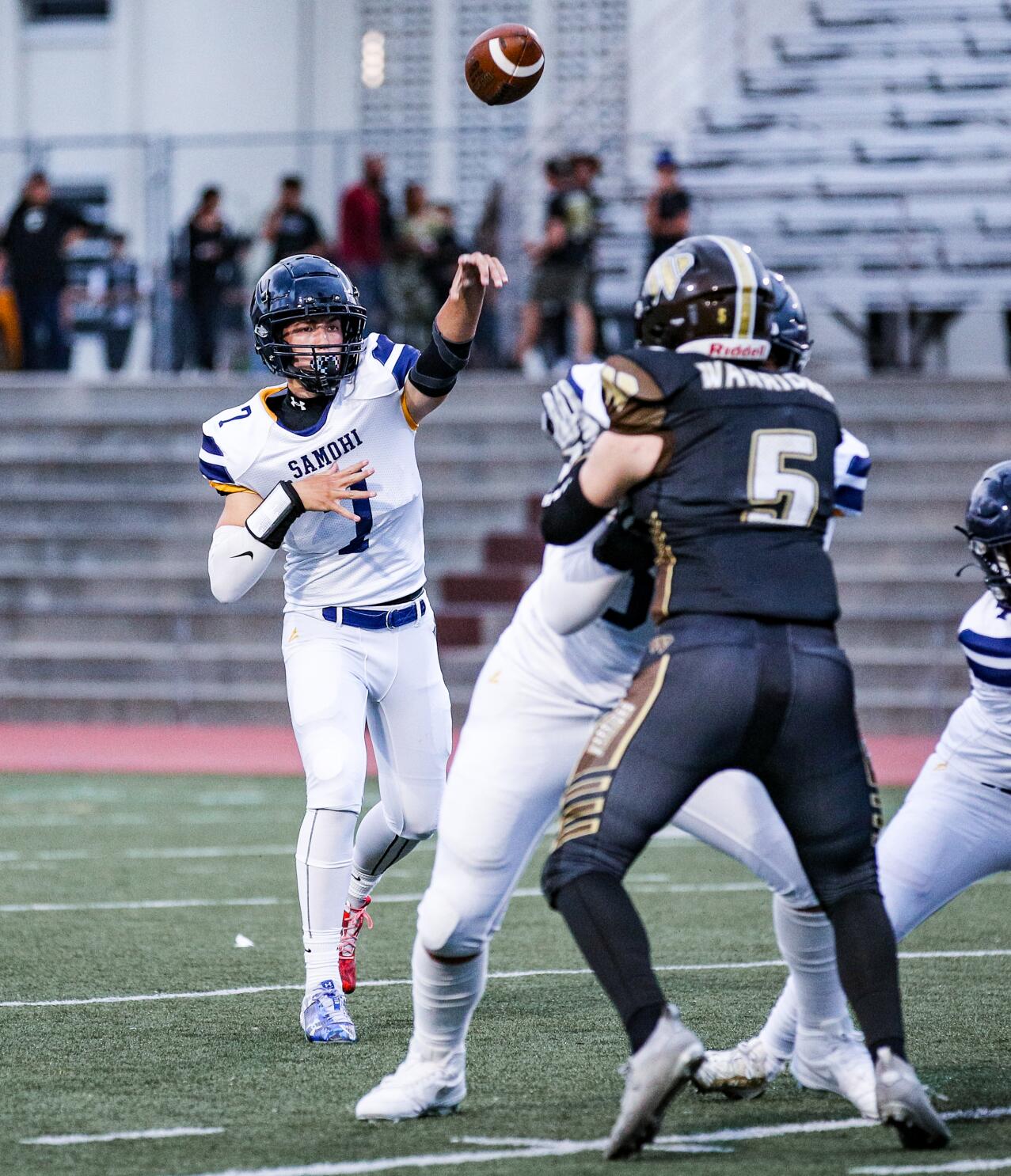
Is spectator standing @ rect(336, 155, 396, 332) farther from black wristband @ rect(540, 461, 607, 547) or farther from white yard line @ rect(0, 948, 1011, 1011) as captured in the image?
black wristband @ rect(540, 461, 607, 547)

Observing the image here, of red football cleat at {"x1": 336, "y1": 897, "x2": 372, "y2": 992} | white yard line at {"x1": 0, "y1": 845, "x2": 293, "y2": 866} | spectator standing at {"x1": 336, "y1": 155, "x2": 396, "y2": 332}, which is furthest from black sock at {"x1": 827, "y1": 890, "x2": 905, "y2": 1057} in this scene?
spectator standing at {"x1": 336, "y1": 155, "x2": 396, "y2": 332}

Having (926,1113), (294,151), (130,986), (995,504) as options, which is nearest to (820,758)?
(926,1113)

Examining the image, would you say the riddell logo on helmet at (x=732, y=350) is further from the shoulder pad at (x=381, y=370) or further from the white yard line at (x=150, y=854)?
the white yard line at (x=150, y=854)

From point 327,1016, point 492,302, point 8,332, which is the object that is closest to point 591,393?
point 327,1016

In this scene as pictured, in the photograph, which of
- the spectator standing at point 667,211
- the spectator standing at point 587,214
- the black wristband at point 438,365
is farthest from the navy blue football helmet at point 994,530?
the spectator standing at point 587,214

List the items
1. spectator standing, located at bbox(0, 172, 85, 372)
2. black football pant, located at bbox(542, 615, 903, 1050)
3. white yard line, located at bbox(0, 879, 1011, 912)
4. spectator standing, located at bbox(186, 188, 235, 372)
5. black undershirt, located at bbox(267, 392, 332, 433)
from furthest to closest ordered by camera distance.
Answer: spectator standing, located at bbox(186, 188, 235, 372) < spectator standing, located at bbox(0, 172, 85, 372) < white yard line, located at bbox(0, 879, 1011, 912) < black undershirt, located at bbox(267, 392, 332, 433) < black football pant, located at bbox(542, 615, 903, 1050)

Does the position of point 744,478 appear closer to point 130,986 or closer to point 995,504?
point 995,504

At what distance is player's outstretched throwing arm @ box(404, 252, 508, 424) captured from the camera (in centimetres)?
484

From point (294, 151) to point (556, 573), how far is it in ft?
51.4

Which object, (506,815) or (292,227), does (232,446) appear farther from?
(292,227)

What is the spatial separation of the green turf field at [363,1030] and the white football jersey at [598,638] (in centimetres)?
84

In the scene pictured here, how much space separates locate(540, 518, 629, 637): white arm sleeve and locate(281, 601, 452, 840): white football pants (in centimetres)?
133

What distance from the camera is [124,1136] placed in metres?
3.81

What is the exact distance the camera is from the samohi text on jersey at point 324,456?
5129 millimetres
